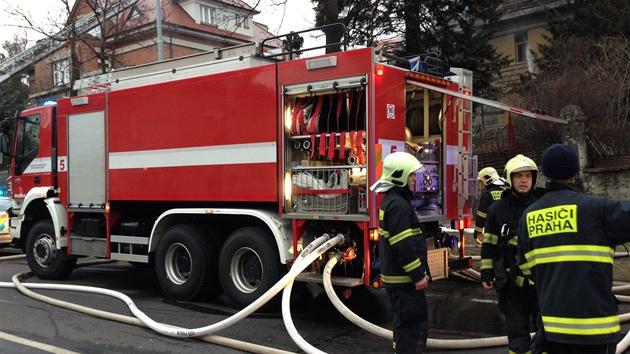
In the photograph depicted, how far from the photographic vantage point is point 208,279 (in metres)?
7.36

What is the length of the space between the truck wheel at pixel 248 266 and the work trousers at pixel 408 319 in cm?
256

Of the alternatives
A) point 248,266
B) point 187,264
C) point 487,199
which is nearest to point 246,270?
point 248,266

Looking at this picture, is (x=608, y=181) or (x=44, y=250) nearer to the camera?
(x=44, y=250)

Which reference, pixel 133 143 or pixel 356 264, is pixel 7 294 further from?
pixel 356 264

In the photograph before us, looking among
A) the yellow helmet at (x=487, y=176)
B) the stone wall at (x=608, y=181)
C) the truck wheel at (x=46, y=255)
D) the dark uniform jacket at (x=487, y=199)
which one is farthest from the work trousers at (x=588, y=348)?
the stone wall at (x=608, y=181)

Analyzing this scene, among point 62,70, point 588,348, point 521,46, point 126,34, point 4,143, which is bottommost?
point 588,348

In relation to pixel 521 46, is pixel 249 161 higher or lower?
lower

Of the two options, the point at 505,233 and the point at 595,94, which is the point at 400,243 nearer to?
the point at 505,233

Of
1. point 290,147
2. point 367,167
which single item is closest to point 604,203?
point 367,167

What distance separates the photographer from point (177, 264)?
7781 mm

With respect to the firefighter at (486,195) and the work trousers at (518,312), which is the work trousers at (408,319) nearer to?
the work trousers at (518,312)

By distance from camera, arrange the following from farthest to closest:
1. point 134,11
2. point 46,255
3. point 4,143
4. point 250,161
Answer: point 134,11 → point 4,143 → point 46,255 → point 250,161

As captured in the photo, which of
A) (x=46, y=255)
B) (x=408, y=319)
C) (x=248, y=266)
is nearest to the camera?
(x=408, y=319)

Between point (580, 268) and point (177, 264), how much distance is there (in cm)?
589
